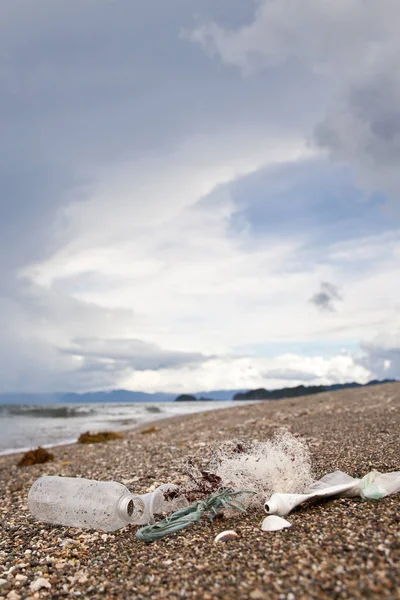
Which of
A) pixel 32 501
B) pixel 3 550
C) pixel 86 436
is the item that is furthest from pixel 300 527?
pixel 86 436

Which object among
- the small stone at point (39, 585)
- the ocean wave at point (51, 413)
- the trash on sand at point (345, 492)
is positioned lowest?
the ocean wave at point (51, 413)

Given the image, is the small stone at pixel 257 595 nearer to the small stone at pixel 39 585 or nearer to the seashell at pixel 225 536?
the seashell at pixel 225 536

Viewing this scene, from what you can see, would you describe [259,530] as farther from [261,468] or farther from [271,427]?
[271,427]

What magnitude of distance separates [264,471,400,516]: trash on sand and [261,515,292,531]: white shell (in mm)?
147

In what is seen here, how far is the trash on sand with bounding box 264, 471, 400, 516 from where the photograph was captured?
4.17 metres

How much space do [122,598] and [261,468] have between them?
199 centimetres

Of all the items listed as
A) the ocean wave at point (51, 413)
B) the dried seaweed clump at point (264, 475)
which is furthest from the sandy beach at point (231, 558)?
the ocean wave at point (51, 413)

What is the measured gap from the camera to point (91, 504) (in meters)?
5.07

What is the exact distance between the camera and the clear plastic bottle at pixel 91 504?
15.6 feet

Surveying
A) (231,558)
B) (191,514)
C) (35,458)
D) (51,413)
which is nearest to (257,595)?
(231,558)

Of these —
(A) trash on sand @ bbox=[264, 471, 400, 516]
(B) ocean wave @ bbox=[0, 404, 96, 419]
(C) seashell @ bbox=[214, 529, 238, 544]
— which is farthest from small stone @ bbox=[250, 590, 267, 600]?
(B) ocean wave @ bbox=[0, 404, 96, 419]

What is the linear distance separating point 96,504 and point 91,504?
0.09m

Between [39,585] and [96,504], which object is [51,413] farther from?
[39,585]

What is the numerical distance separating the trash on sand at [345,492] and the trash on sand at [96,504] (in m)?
1.21
